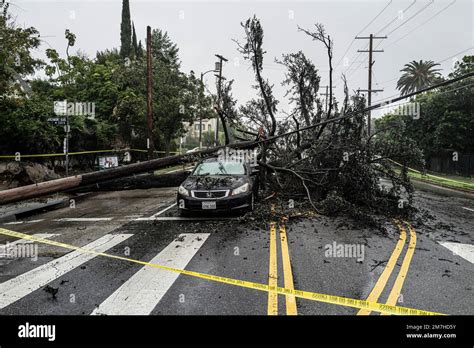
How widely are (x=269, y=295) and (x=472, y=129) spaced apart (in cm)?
3241

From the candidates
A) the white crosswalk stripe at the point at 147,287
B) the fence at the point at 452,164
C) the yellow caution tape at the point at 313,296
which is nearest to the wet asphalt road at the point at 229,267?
the white crosswalk stripe at the point at 147,287

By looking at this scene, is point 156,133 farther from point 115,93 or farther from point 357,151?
point 357,151

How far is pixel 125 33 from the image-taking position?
146ft

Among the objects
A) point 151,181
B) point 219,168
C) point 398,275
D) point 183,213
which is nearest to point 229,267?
point 398,275

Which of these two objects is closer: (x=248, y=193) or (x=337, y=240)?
(x=337, y=240)

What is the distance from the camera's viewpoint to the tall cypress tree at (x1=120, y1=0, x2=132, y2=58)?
146 feet

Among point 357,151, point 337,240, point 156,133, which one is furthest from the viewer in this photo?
point 156,133

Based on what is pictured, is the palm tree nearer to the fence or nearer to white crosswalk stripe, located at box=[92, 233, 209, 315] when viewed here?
the fence

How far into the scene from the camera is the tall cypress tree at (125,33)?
1748 inches

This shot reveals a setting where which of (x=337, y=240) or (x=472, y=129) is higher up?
(x=472, y=129)

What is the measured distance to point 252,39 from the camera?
10.2 meters

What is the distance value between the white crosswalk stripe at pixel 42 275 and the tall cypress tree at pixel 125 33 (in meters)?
44.5

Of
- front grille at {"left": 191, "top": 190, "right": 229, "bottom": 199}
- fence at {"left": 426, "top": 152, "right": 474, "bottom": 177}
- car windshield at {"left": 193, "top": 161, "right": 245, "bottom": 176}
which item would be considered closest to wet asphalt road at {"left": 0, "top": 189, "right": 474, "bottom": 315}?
front grille at {"left": 191, "top": 190, "right": 229, "bottom": 199}
